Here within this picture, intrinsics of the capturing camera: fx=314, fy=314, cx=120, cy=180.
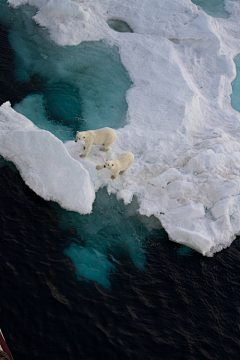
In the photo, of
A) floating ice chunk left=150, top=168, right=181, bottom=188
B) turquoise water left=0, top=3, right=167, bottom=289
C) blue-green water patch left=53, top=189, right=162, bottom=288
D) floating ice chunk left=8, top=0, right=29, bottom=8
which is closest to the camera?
blue-green water patch left=53, top=189, right=162, bottom=288

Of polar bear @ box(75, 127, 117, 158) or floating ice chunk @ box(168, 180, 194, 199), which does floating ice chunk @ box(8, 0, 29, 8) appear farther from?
floating ice chunk @ box(168, 180, 194, 199)

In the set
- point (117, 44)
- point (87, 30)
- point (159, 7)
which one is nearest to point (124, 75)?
point (117, 44)

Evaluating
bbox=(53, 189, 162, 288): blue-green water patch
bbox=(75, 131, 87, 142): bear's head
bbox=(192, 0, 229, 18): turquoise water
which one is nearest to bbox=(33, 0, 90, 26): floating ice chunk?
bbox=(75, 131, 87, 142): bear's head

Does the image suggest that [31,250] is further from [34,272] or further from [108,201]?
[108,201]

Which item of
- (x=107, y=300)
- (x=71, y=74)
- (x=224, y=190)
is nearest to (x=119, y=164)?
(x=224, y=190)

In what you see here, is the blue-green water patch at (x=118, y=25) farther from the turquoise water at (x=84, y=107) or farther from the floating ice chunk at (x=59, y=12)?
the turquoise water at (x=84, y=107)

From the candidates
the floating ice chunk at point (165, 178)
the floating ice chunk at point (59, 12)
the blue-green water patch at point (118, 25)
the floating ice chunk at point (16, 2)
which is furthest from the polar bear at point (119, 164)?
the floating ice chunk at point (16, 2)
